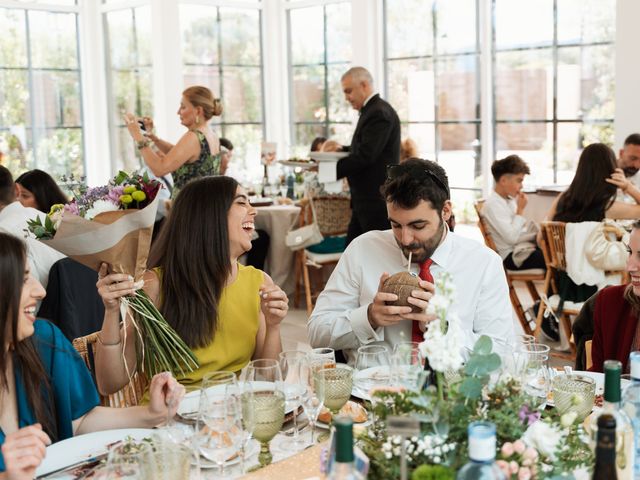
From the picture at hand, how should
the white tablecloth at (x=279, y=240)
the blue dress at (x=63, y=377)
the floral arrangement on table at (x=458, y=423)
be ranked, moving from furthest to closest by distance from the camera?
the white tablecloth at (x=279, y=240)
the blue dress at (x=63, y=377)
the floral arrangement on table at (x=458, y=423)

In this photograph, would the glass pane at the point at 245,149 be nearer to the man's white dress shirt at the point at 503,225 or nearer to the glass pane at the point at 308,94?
the glass pane at the point at 308,94

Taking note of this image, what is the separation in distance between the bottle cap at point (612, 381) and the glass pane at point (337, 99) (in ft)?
26.2

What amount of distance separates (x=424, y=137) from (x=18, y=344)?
23.2 feet

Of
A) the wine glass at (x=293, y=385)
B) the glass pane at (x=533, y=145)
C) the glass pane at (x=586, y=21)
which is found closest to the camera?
the wine glass at (x=293, y=385)

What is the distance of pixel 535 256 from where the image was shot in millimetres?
5461

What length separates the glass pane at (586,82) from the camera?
7340 mm

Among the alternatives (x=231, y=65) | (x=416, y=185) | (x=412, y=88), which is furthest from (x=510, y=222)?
(x=231, y=65)

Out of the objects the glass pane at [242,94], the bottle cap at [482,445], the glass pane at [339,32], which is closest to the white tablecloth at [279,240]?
the glass pane at [339,32]

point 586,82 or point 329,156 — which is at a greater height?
point 586,82

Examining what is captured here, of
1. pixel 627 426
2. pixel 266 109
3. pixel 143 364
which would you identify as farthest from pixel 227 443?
pixel 266 109

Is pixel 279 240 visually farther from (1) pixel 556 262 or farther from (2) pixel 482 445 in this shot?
(2) pixel 482 445

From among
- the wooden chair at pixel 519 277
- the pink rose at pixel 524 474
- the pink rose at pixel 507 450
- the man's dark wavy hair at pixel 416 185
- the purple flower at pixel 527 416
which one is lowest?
the wooden chair at pixel 519 277

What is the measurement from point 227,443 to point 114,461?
0.26m

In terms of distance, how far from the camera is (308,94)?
387 inches
